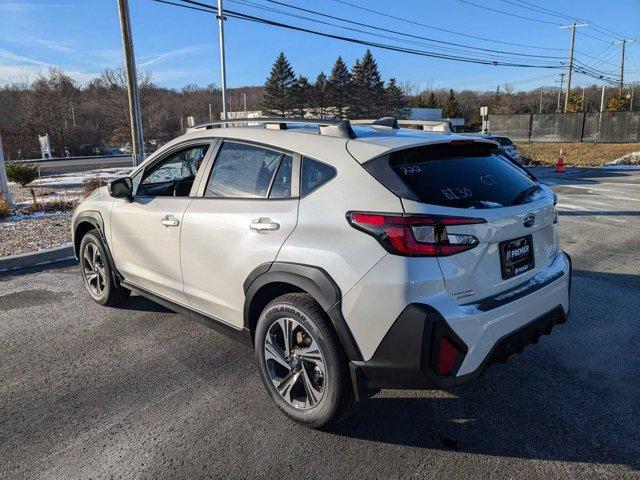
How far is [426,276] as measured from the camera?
91.5 inches

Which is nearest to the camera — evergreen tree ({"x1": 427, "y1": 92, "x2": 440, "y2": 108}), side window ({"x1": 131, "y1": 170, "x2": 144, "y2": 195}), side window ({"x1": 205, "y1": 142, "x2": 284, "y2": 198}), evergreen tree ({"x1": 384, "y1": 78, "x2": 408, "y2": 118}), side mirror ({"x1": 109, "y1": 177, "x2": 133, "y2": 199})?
side window ({"x1": 205, "y1": 142, "x2": 284, "y2": 198})

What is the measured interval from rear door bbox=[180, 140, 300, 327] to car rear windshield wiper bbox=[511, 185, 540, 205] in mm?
1293

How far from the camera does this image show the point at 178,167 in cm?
427

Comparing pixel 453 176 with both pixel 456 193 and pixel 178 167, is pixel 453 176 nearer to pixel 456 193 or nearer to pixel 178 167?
pixel 456 193

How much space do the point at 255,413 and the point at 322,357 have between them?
2.34 feet

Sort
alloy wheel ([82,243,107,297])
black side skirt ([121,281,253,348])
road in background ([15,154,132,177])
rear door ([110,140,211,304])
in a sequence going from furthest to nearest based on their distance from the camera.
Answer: road in background ([15,154,132,177]) < alloy wheel ([82,243,107,297]) < rear door ([110,140,211,304]) < black side skirt ([121,281,253,348])

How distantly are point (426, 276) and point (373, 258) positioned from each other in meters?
0.27

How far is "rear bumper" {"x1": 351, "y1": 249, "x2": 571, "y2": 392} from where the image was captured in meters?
2.31

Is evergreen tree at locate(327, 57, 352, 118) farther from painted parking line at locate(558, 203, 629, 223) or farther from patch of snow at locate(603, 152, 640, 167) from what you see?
painted parking line at locate(558, 203, 629, 223)

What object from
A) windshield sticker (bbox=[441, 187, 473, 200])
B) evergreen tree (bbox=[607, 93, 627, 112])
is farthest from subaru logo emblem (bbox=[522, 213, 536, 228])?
evergreen tree (bbox=[607, 93, 627, 112])

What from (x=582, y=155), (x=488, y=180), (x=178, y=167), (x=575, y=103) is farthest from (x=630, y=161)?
(x=575, y=103)

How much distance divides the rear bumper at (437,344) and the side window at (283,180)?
1.07 meters

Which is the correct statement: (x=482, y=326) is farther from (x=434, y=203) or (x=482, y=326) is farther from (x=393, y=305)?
(x=434, y=203)

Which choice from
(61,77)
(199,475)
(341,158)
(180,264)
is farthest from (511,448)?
(61,77)
